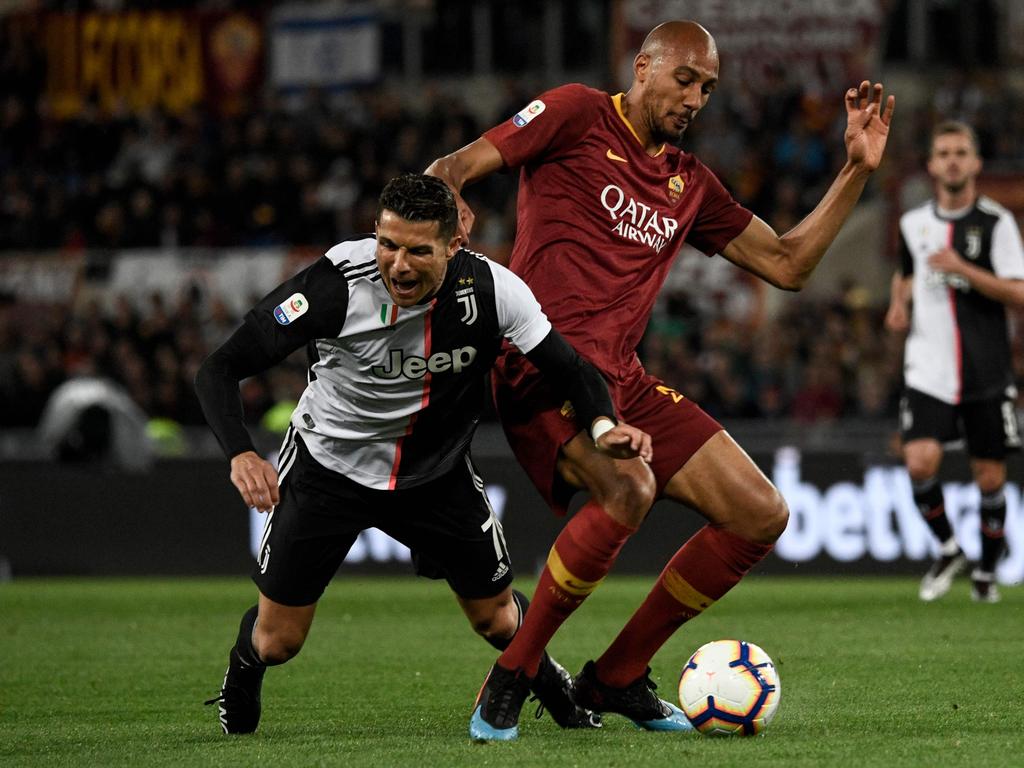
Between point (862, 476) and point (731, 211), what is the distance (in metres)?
6.97

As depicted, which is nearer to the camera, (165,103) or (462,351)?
(462,351)

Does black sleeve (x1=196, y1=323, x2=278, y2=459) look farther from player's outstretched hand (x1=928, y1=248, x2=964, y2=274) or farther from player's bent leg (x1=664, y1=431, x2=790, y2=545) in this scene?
player's outstretched hand (x1=928, y1=248, x2=964, y2=274)

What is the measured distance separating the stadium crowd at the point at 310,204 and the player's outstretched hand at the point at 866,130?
8.54 m

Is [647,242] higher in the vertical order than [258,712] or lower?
higher

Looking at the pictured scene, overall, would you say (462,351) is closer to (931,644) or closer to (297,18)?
(931,644)

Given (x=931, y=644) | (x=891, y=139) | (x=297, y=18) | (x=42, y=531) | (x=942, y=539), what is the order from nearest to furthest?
(x=931, y=644) < (x=942, y=539) < (x=42, y=531) < (x=891, y=139) < (x=297, y=18)

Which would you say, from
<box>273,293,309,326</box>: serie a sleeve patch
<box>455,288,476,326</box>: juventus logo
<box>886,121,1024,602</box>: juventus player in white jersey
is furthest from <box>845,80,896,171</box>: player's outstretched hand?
<box>886,121,1024,602</box>: juventus player in white jersey

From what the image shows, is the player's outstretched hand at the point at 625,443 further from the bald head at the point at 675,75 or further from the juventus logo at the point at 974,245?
the juventus logo at the point at 974,245

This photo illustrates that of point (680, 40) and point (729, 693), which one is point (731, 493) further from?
point (680, 40)

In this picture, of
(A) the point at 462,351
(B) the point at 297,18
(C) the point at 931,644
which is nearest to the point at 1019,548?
(C) the point at 931,644

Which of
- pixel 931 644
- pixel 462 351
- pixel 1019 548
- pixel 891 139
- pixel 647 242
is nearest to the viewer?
pixel 462 351

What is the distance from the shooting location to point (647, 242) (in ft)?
18.7

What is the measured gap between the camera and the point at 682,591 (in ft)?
18.2

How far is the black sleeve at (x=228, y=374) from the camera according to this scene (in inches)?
202
